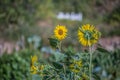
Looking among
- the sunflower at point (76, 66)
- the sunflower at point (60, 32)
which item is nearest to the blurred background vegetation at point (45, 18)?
the sunflower at point (76, 66)

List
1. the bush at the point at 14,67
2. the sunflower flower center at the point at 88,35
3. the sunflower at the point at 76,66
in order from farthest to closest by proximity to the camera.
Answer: the bush at the point at 14,67 → the sunflower at the point at 76,66 → the sunflower flower center at the point at 88,35

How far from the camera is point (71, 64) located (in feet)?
10.5

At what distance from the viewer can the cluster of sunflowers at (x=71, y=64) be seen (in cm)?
296

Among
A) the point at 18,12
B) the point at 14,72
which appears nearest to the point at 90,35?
the point at 14,72

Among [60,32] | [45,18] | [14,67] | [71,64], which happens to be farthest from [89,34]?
[45,18]

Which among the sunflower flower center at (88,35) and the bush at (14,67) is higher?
the sunflower flower center at (88,35)

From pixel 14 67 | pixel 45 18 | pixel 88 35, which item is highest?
pixel 45 18

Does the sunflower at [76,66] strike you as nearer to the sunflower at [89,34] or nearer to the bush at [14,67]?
the sunflower at [89,34]

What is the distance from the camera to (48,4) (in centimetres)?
796

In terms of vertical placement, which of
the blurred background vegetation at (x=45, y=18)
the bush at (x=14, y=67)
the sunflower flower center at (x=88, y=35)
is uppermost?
the blurred background vegetation at (x=45, y=18)

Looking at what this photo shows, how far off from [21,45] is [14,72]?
1.52m

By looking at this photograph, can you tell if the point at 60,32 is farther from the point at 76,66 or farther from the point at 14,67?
the point at 14,67

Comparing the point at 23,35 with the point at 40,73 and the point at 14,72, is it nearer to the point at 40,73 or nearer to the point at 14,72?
the point at 14,72

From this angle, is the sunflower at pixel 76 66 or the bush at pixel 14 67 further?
the bush at pixel 14 67
